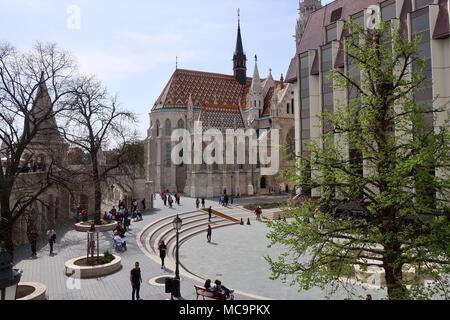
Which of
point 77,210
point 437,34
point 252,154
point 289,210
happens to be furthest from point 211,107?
point 289,210

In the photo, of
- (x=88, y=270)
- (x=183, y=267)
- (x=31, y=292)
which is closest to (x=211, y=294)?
(x=31, y=292)

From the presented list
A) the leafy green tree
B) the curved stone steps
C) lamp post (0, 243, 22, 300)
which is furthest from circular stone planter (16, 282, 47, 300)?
the curved stone steps

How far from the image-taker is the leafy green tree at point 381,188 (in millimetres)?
7012

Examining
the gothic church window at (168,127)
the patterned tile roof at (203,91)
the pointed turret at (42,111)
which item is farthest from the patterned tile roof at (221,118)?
the pointed turret at (42,111)

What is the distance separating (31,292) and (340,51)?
71.1 ft

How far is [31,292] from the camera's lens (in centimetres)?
1186

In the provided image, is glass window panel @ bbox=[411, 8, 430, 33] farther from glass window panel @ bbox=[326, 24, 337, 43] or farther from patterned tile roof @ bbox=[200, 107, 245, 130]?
patterned tile roof @ bbox=[200, 107, 245, 130]

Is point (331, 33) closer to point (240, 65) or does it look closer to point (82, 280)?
point (82, 280)

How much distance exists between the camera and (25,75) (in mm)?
15305

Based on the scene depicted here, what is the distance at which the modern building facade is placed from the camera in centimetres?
2238

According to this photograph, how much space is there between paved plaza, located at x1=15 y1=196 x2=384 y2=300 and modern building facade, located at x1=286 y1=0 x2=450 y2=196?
8133 mm

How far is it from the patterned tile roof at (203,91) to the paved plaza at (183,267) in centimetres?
3233
